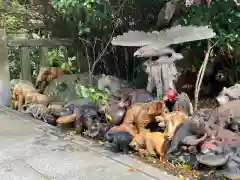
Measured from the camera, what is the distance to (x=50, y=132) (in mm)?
5250

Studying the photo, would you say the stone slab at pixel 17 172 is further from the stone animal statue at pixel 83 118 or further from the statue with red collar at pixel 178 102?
the statue with red collar at pixel 178 102

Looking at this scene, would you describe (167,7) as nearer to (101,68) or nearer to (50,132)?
(101,68)

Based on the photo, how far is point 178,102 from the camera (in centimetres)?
459

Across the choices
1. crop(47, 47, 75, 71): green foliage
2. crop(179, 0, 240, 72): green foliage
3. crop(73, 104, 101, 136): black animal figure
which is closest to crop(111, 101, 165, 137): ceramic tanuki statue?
crop(73, 104, 101, 136): black animal figure

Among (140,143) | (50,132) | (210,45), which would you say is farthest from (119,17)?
(140,143)

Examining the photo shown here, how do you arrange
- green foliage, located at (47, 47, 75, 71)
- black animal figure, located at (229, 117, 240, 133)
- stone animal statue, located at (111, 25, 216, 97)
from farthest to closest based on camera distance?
green foliage, located at (47, 47, 75, 71) < stone animal statue, located at (111, 25, 216, 97) < black animal figure, located at (229, 117, 240, 133)

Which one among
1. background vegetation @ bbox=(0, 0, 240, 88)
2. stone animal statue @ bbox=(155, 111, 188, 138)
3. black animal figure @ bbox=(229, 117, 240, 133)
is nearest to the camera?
black animal figure @ bbox=(229, 117, 240, 133)

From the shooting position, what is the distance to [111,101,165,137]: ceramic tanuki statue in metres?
4.36

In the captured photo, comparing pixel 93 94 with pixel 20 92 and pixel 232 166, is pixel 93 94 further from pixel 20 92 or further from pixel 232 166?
pixel 232 166

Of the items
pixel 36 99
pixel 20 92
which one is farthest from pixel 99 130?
pixel 20 92

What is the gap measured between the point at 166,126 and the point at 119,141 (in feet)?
1.80

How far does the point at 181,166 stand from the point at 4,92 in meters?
4.47

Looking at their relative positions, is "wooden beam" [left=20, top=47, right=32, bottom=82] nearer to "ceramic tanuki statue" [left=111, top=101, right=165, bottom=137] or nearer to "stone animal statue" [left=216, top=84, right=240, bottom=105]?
"ceramic tanuki statue" [left=111, top=101, right=165, bottom=137]

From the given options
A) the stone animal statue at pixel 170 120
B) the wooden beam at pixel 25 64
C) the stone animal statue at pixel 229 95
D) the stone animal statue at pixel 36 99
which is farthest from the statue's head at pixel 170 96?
the wooden beam at pixel 25 64
